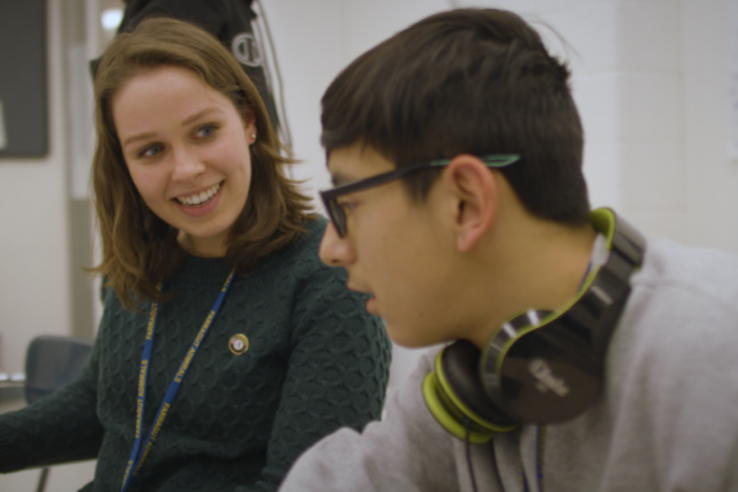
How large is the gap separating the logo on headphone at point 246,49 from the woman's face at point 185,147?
46 centimetres

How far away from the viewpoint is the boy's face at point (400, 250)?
640 mm

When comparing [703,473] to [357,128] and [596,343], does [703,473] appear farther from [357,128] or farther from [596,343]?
[357,128]

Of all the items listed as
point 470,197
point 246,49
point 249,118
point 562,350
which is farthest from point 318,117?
point 562,350

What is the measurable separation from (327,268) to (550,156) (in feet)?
1.75

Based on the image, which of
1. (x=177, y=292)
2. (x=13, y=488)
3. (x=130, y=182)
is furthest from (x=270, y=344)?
(x=13, y=488)

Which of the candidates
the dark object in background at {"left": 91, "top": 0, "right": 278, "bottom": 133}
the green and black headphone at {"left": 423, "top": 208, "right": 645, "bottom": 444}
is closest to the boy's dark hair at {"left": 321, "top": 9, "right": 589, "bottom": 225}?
the green and black headphone at {"left": 423, "top": 208, "right": 645, "bottom": 444}

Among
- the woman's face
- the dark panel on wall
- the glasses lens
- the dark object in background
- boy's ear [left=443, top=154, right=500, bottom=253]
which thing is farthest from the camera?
the dark panel on wall

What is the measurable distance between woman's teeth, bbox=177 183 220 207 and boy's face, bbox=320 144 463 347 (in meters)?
0.47

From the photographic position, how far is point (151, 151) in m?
1.08

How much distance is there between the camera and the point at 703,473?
1.57 feet

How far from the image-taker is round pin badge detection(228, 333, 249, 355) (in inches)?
41.1

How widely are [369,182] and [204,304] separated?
0.64 metres

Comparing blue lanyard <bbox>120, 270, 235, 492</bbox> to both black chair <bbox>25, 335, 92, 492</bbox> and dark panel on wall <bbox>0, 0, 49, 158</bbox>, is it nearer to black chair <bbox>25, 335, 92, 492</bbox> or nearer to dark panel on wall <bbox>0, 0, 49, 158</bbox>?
black chair <bbox>25, 335, 92, 492</bbox>

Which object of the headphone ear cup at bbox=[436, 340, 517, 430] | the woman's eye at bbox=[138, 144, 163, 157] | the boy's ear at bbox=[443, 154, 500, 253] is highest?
the woman's eye at bbox=[138, 144, 163, 157]
